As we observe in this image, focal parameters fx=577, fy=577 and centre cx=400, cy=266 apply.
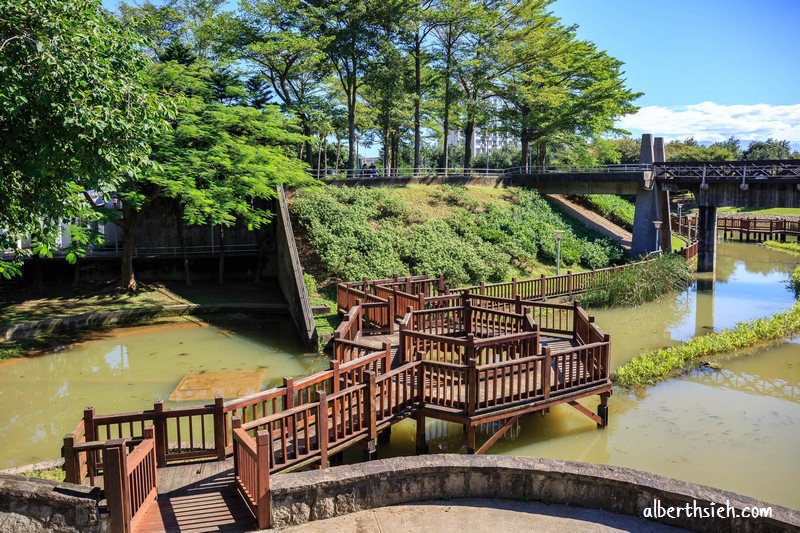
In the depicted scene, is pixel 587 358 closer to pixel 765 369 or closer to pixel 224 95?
pixel 765 369

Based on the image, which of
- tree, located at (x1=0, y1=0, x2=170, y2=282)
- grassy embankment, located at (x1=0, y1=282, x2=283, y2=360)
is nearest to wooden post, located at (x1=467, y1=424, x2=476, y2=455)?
tree, located at (x1=0, y1=0, x2=170, y2=282)

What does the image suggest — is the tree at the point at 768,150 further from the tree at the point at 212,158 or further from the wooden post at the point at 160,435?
the wooden post at the point at 160,435

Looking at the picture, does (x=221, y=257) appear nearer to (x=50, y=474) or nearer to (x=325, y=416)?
(x=50, y=474)

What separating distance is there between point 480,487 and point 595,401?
610 cm

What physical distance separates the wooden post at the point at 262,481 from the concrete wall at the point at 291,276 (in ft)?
32.8

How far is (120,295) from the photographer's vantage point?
2083 centimetres

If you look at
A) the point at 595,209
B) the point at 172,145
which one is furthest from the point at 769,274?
the point at 172,145

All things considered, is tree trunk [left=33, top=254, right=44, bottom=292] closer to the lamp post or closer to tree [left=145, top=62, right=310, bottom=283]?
tree [left=145, top=62, right=310, bottom=283]

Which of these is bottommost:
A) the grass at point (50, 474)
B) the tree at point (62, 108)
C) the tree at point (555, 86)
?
the grass at point (50, 474)

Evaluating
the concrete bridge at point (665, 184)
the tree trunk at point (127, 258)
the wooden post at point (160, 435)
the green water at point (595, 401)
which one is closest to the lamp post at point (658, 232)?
the concrete bridge at point (665, 184)

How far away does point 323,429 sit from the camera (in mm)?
7703

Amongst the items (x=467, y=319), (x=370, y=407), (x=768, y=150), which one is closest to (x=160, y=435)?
(x=370, y=407)

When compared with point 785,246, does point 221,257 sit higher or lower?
higher

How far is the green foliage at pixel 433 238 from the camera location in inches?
864
